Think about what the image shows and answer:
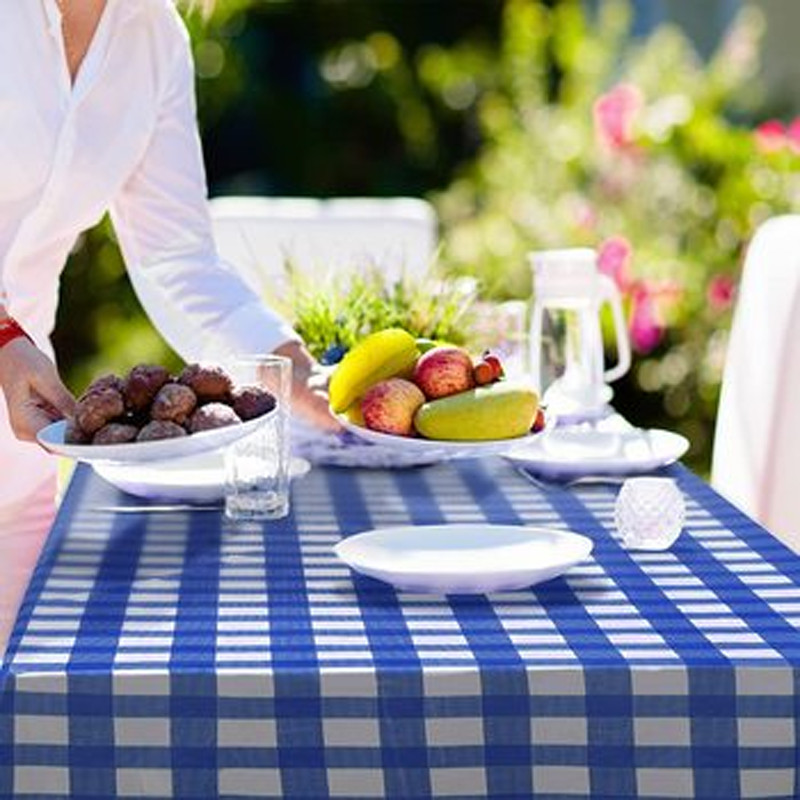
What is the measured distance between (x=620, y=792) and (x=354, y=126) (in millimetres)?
6471

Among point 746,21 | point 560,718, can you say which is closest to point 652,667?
point 560,718

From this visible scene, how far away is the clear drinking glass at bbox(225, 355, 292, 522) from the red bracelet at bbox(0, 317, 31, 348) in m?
0.29

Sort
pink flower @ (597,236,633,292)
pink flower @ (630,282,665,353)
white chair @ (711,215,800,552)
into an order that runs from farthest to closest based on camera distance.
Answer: pink flower @ (630,282,665,353) < pink flower @ (597,236,633,292) < white chair @ (711,215,800,552)

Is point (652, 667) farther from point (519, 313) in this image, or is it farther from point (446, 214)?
point (446, 214)

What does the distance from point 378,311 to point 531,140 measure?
3520mm

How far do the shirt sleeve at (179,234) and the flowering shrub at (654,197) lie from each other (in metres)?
2.10

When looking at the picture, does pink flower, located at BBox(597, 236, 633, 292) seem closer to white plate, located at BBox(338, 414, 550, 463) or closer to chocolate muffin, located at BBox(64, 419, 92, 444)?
white plate, located at BBox(338, 414, 550, 463)

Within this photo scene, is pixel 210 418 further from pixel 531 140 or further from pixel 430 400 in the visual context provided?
pixel 531 140

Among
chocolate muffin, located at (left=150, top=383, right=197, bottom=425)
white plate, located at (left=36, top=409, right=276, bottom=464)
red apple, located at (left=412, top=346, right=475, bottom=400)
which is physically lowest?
red apple, located at (left=412, top=346, right=475, bottom=400)

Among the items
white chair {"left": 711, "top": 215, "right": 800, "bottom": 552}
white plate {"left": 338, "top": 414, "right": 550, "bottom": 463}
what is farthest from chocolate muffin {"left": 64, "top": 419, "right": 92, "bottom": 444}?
white chair {"left": 711, "top": 215, "right": 800, "bottom": 552}

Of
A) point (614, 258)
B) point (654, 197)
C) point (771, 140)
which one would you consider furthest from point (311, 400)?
point (654, 197)

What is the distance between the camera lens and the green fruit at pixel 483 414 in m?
2.47

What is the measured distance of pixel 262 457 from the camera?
2359mm

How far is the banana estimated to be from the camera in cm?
256
